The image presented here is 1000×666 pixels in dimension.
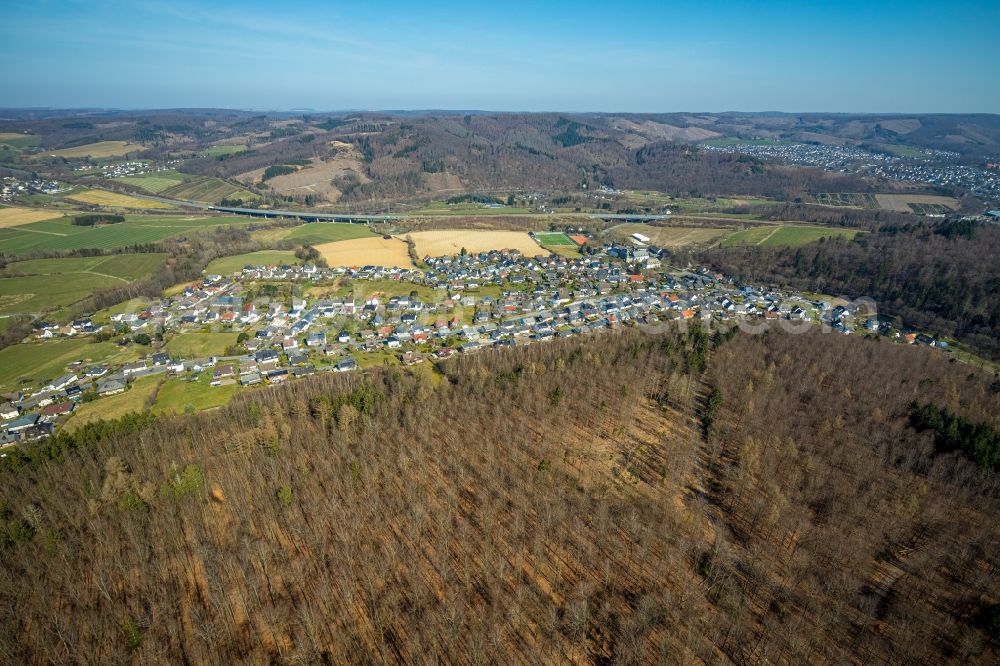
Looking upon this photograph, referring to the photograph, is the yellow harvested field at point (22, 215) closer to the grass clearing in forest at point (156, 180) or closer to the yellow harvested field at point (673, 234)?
the grass clearing in forest at point (156, 180)

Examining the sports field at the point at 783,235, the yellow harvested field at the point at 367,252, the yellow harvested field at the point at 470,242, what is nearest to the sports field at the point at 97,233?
the yellow harvested field at the point at 367,252

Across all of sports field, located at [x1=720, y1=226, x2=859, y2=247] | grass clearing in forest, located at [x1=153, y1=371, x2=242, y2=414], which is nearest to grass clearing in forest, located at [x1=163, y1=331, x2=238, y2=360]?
grass clearing in forest, located at [x1=153, y1=371, x2=242, y2=414]

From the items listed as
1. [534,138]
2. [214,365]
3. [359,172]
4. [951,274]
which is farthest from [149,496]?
[534,138]

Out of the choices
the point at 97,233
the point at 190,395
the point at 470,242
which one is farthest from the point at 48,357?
the point at 470,242

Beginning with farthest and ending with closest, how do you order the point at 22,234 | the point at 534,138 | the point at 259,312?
1. the point at 534,138
2. the point at 22,234
3. the point at 259,312

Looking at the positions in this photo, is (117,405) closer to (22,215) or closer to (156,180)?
(22,215)

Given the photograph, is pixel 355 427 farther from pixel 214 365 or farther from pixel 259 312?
pixel 259 312

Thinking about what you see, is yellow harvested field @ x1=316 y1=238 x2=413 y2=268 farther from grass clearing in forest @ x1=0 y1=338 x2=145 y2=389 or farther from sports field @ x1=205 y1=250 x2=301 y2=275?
grass clearing in forest @ x1=0 y1=338 x2=145 y2=389
